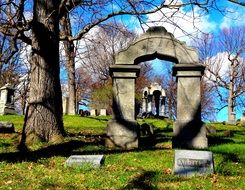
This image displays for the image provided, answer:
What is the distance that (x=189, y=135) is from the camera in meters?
11.8

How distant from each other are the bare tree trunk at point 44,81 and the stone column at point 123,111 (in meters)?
1.62

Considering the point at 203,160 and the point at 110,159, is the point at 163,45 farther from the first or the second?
the point at 203,160

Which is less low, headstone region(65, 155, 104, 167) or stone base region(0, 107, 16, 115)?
stone base region(0, 107, 16, 115)

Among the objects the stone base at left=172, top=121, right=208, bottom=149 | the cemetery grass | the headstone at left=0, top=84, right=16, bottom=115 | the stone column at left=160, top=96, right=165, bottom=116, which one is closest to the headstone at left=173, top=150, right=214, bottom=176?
the cemetery grass

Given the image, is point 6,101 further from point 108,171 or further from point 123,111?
point 108,171

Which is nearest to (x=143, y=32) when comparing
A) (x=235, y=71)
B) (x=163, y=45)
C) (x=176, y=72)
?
(x=163, y=45)

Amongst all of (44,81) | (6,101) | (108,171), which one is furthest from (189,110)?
(6,101)

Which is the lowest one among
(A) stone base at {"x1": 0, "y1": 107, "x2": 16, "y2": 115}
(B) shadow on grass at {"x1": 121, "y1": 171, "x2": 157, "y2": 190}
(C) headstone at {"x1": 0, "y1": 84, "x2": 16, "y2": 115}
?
(B) shadow on grass at {"x1": 121, "y1": 171, "x2": 157, "y2": 190}

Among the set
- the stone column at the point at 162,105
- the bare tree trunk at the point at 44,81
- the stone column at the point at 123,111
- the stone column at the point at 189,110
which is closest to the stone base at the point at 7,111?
the stone column at the point at 162,105

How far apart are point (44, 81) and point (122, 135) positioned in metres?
2.85

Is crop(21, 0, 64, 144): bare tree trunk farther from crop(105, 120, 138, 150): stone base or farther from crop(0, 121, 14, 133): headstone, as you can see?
crop(0, 121, 14, 133): headstone

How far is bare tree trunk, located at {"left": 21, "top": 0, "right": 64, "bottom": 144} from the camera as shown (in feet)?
38.2

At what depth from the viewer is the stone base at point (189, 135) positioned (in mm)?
11719

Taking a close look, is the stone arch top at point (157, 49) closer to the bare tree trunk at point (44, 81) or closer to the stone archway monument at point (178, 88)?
the stone archway monument at point (178, 88)
